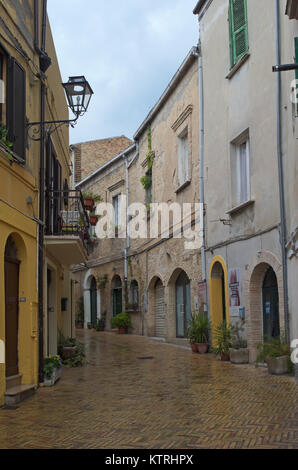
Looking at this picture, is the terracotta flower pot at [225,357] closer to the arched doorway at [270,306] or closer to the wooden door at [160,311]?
the arched doorway at [270,306]

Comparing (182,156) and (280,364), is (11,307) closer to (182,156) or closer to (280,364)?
(280,364)

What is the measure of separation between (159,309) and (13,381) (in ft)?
38.1

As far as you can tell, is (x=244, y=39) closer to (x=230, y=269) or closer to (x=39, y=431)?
(x=230, y=269)

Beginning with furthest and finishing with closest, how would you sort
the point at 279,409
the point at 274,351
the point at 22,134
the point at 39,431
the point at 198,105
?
the point at 198,105, the point at 274,351, the point at 22,134, the point at 279,409, the point at 39,431

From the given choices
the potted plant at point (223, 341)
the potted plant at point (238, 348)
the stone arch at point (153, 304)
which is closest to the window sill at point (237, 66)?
the potted plant at point (238, 348)

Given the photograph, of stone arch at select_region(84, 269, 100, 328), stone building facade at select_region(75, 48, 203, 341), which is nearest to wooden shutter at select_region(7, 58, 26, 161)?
stone building facade at select_region(75, 48, 203, 341)

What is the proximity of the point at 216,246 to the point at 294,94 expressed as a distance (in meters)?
5.74

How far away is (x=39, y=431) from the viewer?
5.96 metres

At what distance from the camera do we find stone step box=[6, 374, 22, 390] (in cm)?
809

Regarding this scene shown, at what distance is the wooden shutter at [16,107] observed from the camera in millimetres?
8195

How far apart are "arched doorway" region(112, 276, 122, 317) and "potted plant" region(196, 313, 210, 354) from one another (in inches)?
403

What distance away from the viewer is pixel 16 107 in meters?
8.37

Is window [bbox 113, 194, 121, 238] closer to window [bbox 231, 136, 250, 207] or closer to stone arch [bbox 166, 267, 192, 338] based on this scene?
stone arch [bbox 166, 267, 192, 338]
